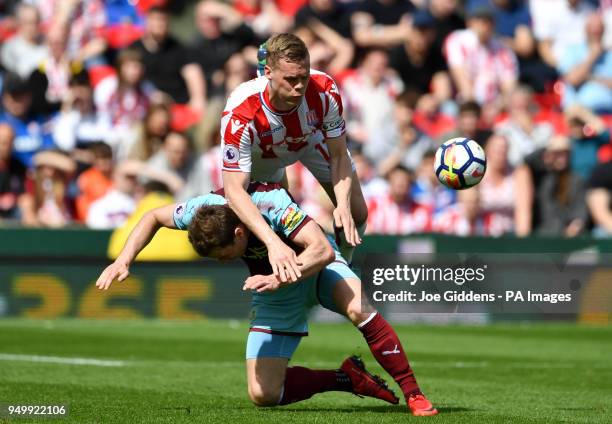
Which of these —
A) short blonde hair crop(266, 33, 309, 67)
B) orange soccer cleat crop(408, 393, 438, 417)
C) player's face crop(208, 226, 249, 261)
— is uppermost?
short blonde hair crop(266, 33, 309, 67)

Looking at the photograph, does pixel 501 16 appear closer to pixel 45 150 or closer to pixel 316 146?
pixel 45 150

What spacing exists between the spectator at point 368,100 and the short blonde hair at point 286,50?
1007 cm

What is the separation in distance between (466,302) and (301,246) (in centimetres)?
208

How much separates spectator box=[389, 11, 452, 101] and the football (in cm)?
962

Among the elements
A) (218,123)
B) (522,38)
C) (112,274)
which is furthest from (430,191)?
(112,274)

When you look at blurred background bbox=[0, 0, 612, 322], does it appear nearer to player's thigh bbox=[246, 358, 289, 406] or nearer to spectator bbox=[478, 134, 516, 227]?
spectator bbox=[478, 134, 516, 227]

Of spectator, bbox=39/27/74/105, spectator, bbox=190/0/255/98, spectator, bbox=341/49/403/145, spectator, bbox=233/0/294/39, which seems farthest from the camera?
spectator, bbox=233/0/294/39

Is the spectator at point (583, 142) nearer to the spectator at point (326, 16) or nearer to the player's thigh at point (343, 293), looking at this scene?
the spectator at point (326, 16)

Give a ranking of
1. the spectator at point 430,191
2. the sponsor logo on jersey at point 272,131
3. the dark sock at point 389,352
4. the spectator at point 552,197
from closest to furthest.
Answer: the dark sock at point 389,352 → the sponsor logo on jersey at point 272,131 → the spectator at point 552,197 → the spectator at point 430,191

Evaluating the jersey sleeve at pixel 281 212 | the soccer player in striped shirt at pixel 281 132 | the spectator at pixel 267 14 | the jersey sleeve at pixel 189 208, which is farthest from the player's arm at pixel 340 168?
the spectator at pixel 267 14

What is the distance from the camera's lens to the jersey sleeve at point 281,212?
25.2ft

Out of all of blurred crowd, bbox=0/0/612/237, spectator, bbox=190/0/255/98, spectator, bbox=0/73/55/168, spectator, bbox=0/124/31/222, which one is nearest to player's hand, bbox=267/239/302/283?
blurred crowd, bbox=0/0/612/237

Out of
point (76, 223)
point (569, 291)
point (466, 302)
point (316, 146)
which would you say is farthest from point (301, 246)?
point (76, 223)

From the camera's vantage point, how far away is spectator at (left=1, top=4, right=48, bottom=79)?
18578mm
